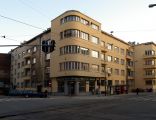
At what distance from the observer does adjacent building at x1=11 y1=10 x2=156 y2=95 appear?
55.3m

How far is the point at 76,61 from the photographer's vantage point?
179ft

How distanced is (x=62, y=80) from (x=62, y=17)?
12.3 m

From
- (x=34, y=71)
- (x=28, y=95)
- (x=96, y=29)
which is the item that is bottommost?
(x=28, y=95)

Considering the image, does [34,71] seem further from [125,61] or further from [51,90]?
[125,61]

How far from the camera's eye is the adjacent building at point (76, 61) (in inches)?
2179

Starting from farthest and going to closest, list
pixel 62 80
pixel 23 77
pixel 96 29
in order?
pixel 23 77
pixel 96 29
pixel 62 80

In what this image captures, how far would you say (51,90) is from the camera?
6009cm

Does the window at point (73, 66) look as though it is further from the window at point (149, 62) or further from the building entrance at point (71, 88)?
the window at point (149, 62)

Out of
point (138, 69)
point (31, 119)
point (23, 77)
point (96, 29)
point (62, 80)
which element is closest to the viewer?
point (31, 119)

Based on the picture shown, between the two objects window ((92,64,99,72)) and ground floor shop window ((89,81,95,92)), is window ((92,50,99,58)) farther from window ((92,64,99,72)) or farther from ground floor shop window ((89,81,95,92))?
ground floor shop window ((89,81,95,92))

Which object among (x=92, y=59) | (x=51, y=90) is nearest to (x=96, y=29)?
(x=92, y=59)

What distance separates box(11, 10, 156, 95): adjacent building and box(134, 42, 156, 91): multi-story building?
1.12 meters

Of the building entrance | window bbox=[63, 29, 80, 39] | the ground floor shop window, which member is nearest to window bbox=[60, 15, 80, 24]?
window bbox=[63, 29, 80, 39]

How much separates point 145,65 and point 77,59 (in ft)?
132
